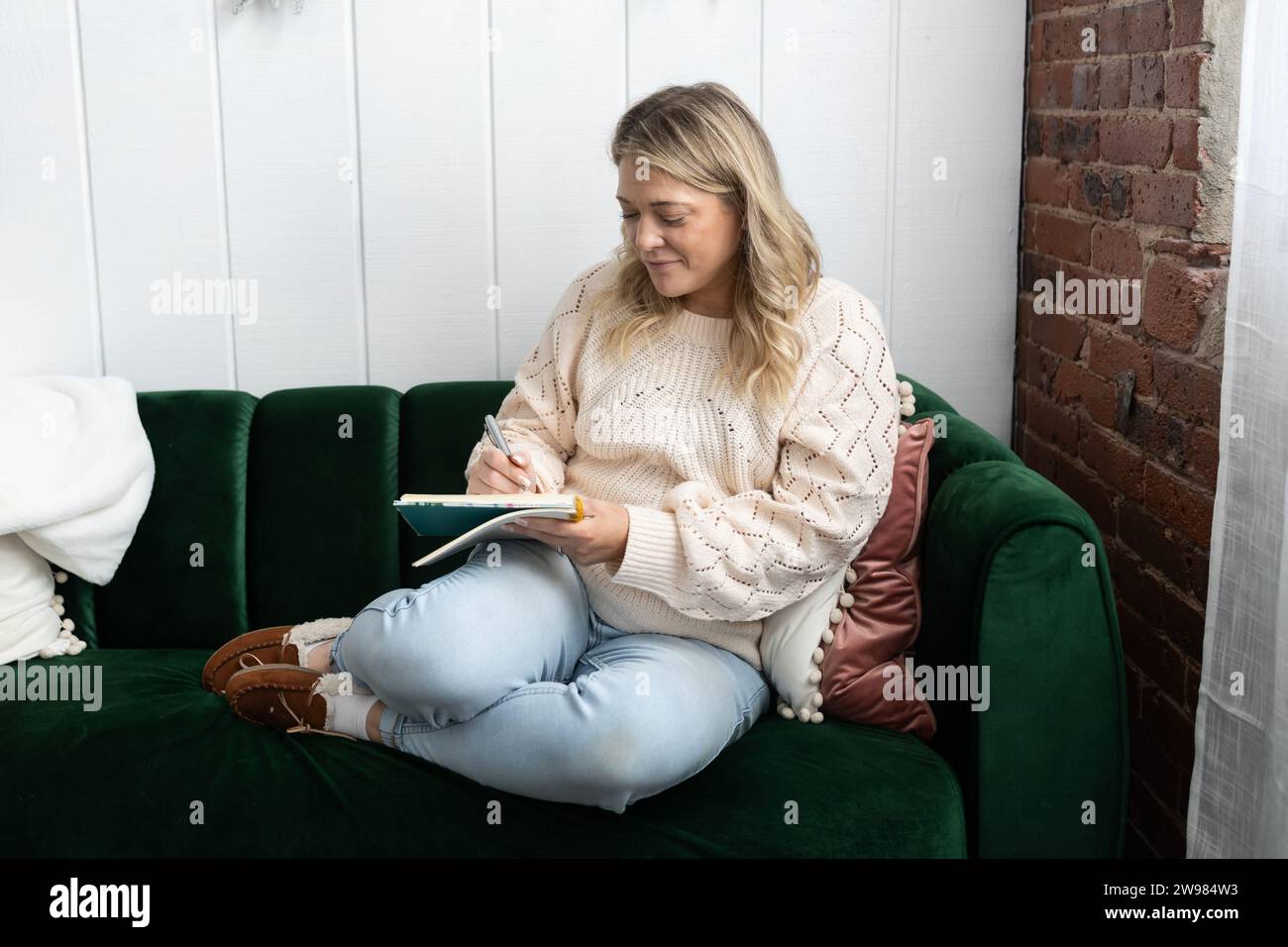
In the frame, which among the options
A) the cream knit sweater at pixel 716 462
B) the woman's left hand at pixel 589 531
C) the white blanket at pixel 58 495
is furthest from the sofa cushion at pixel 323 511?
the woman's left hand at pixel 589 531

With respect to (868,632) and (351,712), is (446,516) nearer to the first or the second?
(351,712)

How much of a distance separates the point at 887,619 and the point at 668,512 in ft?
1.07

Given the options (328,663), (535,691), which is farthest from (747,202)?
(328,663)

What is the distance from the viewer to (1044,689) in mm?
1552

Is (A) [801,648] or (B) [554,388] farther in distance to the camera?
(B) [554,388]

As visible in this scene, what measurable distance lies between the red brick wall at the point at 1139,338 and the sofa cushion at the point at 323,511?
44.2 inches

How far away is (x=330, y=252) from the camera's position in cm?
231

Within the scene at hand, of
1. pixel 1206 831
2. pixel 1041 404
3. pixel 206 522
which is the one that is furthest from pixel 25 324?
pixel 1206 831

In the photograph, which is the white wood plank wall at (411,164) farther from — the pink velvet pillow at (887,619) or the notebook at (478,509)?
the notebook at (478,509)

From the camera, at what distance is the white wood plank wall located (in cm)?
223

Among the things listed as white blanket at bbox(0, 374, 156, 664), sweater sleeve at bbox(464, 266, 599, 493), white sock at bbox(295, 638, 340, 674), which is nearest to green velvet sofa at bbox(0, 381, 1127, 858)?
white sock at bbox(295, 638, 340, 674)

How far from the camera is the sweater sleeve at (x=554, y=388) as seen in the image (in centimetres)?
192
